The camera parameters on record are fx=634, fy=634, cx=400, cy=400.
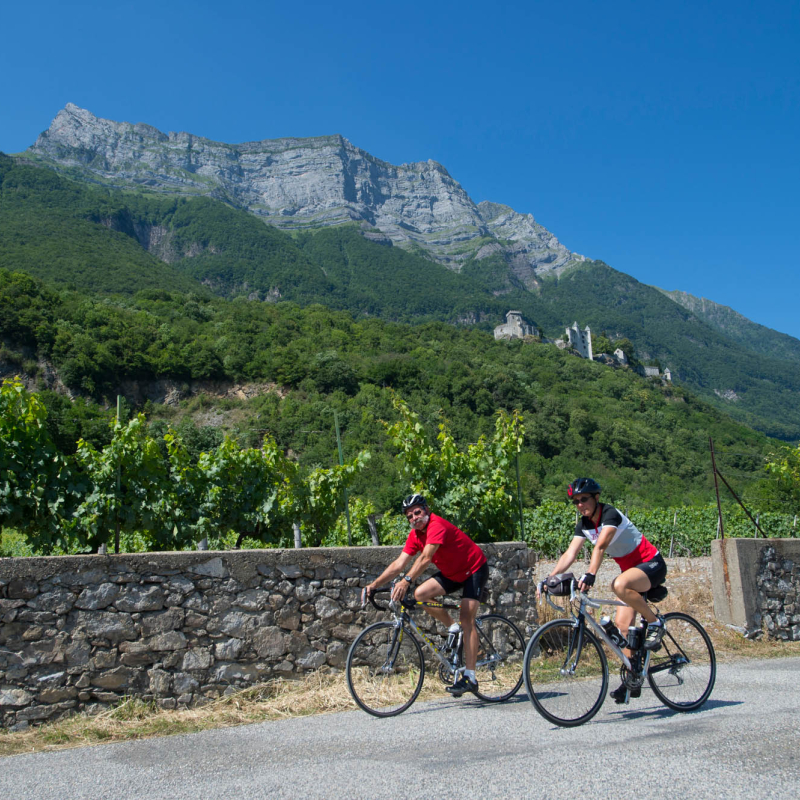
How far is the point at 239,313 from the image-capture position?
204 ft

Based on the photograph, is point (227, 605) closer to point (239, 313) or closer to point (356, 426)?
point (356, 426)

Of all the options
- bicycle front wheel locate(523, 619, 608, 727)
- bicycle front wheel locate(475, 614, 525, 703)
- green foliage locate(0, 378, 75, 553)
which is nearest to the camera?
bicycle front wheel locate(523, 619, 608, 727)

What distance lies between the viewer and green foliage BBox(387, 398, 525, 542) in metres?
7.58

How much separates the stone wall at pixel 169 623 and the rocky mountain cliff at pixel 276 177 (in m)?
149

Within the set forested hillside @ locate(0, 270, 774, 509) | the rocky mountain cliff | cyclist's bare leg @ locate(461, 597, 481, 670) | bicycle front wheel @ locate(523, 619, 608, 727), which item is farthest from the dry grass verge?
the rocky mountain cliff

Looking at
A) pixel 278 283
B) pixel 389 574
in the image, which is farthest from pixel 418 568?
pixel 278 283

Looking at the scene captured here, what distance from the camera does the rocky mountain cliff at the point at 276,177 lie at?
15350 cm

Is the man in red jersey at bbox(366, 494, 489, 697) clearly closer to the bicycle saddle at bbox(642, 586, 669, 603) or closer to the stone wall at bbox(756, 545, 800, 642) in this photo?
the bicycle saddle at bbox(642, 586, 669, 603)

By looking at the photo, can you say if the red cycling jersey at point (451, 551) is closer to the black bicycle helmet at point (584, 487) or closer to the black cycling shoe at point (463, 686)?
the black cycling shoe at point (463, 686)

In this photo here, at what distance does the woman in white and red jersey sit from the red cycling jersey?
0.64 metres

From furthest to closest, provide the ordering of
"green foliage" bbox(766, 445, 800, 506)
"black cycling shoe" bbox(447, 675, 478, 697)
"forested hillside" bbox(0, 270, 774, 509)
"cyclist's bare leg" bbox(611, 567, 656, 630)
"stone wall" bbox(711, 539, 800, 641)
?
"forested hillside" bbox(0, 270, 774, 509) < "green foliage" bbox(766, 445, 800, 506) < "stone wall" bbox(711, 539, 800, 641) < "black cycling shoe" bbox(447, 675, 478, 697) < "cyclist's bare leg" bbox(611, 567, 656, 630)

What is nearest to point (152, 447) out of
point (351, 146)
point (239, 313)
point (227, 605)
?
point (227, 605)

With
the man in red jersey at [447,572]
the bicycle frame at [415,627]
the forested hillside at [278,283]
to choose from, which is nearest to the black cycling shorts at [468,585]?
the man in red jersey at [447,572]

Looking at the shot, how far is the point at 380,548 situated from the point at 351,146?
8132 inches
